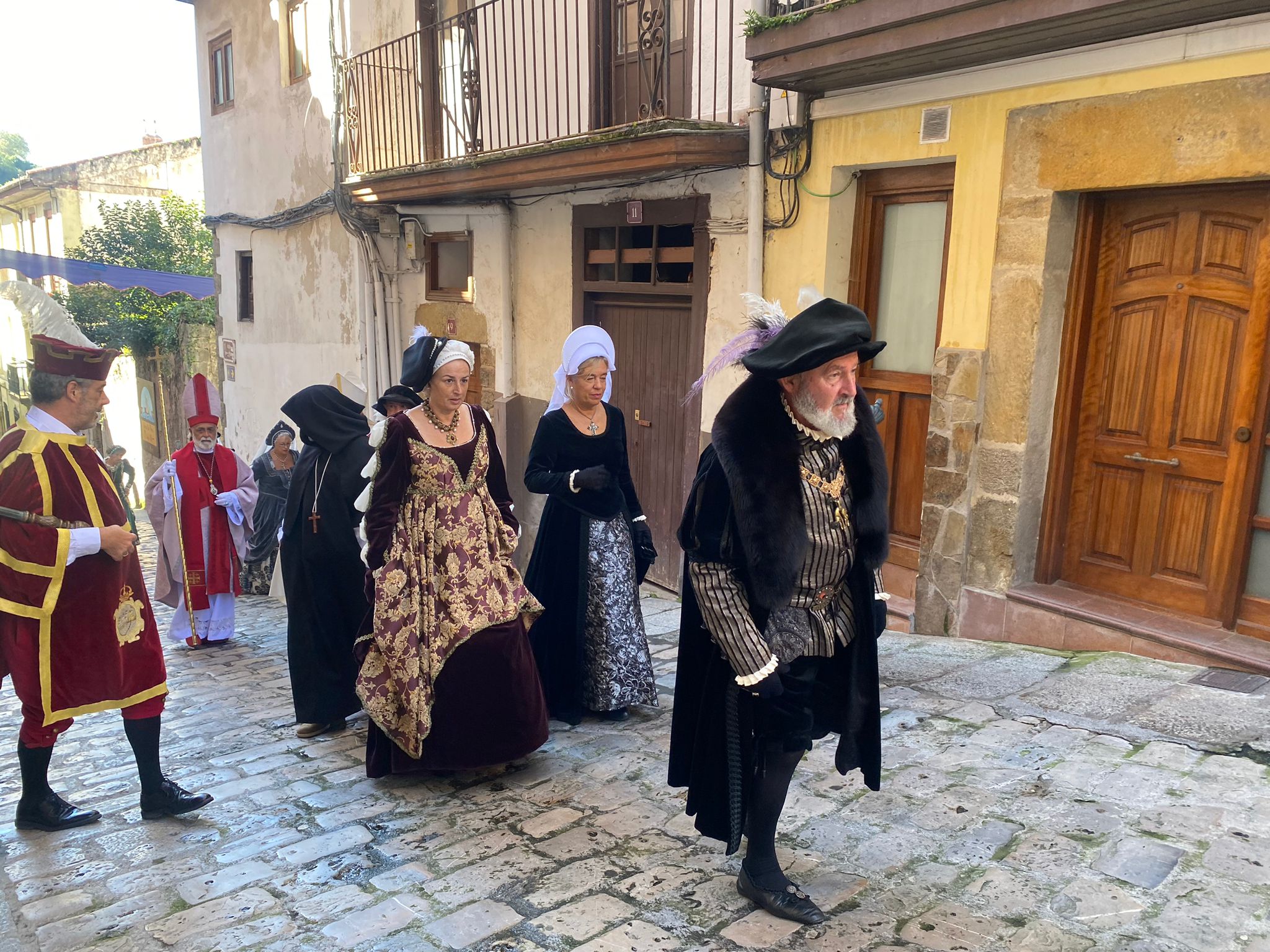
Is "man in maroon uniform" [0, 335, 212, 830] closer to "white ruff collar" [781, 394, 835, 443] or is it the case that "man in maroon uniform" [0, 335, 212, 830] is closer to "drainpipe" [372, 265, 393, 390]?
"white ruff collar" [781, 394, 835, 443]

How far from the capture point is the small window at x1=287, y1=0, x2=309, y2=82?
1265cm

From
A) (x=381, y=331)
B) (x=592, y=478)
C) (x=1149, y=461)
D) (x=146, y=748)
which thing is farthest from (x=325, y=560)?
(x=381, y=331)

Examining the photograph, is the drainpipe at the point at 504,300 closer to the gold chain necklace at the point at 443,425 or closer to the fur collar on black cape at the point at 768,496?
the gold chain necklace at the point at 443,425

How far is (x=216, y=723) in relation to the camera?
522 centimetres

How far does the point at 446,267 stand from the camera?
1144cm

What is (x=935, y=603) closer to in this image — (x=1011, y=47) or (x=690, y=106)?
(x=1011, y=47)

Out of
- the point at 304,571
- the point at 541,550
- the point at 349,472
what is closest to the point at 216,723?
the point at 304,571

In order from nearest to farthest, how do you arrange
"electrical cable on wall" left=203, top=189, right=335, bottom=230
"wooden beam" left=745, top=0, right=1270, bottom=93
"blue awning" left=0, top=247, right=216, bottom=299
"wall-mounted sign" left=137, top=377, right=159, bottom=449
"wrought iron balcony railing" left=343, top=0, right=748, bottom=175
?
"wooden beam" left=745, top=0, right=1270, bottom=93 < "wrought iron balcony railing" left=343, top=0, right=748, bottom=175 < "electrical cable on wall" left=203, top=189, right=335, bottom=230 < "blue awning" left=0, top=247, right=216, bottom=299 < "wall-mounted sign" left=137, top=377, right=159, bottom=449

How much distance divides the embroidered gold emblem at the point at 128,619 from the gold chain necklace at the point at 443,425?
134cm

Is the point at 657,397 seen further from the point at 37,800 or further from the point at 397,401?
the point at 37,800

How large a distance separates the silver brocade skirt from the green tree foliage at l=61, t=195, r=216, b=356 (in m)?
18.8

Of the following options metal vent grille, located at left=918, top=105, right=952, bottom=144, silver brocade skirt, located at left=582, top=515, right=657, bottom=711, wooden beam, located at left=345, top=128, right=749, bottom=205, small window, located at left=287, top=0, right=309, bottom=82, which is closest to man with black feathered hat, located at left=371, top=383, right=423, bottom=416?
silver brocade skirt, located at left=582, top=515, right=657, bottom=711

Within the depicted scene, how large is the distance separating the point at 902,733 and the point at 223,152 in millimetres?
14764

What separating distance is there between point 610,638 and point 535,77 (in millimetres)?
5571
